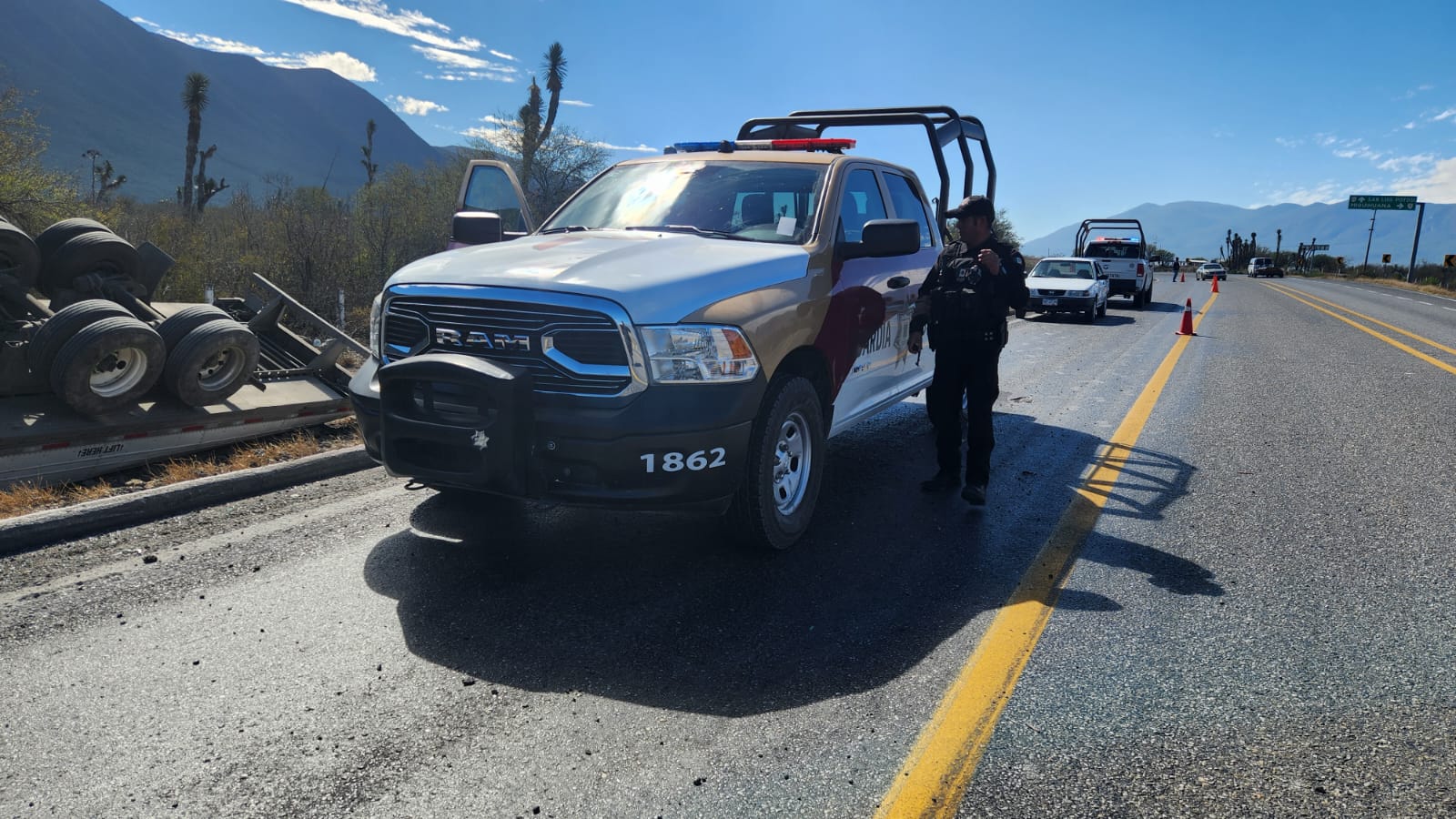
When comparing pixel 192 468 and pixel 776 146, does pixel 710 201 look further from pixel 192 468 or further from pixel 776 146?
pixel 192 468

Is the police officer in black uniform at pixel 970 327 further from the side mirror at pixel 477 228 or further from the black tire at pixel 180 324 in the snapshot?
the black tire at pixel 180 324

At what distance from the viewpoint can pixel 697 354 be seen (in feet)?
12.5

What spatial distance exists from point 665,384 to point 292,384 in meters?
4.71

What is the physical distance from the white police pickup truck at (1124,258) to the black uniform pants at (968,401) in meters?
21.1

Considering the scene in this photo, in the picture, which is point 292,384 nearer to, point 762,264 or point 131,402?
point 131,402

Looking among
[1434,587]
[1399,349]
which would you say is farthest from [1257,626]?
[1399,349]

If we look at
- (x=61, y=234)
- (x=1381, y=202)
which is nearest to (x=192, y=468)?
(x=61, y=234)

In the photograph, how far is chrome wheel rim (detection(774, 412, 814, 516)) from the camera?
175 inches

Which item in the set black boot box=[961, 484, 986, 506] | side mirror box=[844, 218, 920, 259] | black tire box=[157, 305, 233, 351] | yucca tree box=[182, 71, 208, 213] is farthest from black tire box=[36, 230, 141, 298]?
yucca tree box=[182, 71, 208, 213]

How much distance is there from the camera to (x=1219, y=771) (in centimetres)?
268

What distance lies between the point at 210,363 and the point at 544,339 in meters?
4.05

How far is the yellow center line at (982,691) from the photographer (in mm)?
2553

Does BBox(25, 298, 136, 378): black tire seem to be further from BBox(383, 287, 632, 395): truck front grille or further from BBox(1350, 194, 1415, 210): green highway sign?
BBox(1350, 194, 1415, 210): green highway sign

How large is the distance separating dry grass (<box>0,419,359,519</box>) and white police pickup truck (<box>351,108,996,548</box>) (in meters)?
2.18
